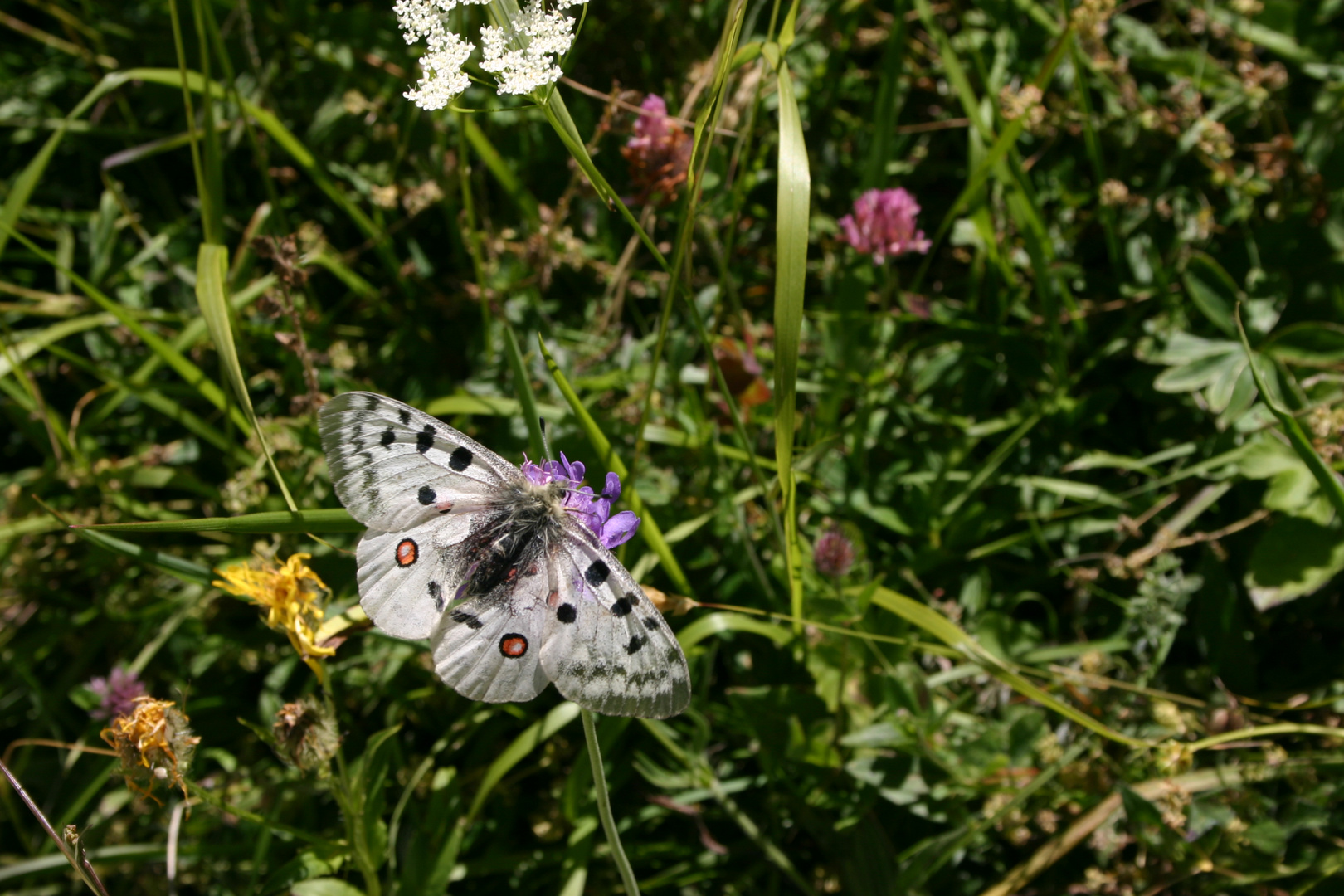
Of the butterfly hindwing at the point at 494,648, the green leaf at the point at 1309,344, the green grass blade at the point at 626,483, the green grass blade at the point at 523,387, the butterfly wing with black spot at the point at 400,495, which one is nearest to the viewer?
the butterfly hindwing at the point at 494,648

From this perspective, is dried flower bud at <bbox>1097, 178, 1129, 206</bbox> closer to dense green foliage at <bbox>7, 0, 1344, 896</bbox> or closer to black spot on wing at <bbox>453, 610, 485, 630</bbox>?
dense green foliage at <bbox>7, 0, 1344, 896</bbox>

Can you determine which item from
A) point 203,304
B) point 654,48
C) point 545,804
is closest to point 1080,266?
point 654,48

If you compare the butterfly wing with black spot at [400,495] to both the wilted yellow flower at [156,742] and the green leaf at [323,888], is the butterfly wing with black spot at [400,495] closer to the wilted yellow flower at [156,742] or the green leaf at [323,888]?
the wilted yellow flower at [156,742]

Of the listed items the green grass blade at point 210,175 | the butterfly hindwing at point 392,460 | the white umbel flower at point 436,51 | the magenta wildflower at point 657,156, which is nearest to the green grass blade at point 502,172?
the magenta wildflower at point 657,156

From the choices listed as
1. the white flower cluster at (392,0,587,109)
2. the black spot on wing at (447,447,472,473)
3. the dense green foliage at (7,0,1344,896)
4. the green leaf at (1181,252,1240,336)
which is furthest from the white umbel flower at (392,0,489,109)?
the green leaf at (1181,252,1240,336)

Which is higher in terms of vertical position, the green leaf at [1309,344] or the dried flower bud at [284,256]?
the dried flower bud at [284,256]

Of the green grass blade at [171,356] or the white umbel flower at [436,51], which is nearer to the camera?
the white umbel flower at [436,51]

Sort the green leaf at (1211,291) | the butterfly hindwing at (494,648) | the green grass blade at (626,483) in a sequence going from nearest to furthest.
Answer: the butterfly hindwing at (494,648) → the green grass blade at (626,483) → the green leaf at (1211,291)
